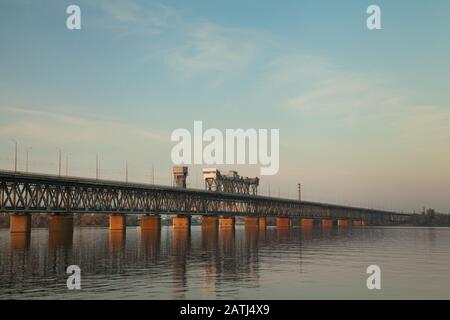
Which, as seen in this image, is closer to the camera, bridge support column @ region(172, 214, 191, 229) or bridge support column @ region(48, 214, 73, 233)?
bridge support column @ region(48, 214, 73, 233)

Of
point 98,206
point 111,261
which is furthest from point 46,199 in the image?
point 111,261

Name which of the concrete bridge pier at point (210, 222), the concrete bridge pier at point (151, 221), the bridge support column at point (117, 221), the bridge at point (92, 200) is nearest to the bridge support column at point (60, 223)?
the bridge at point (92, 200)

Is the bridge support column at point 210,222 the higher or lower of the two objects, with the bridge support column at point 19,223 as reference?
lower

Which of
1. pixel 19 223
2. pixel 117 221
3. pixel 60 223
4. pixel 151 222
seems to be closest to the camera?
pixel 19 223

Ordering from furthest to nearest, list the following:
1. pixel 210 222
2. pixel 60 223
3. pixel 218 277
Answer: pixel 210 222 < pixel 60 223 < pixel 218 277

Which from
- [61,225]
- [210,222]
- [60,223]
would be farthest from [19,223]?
[210,222]

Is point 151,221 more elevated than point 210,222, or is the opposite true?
point 151,221

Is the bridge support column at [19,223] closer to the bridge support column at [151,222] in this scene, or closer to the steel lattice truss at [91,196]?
the steel lattice truss at [91,196]

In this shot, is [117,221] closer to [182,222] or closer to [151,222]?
[151,222]

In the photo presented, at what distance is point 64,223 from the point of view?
12019 centimetres

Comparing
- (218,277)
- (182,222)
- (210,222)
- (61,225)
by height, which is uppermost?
(61,225)

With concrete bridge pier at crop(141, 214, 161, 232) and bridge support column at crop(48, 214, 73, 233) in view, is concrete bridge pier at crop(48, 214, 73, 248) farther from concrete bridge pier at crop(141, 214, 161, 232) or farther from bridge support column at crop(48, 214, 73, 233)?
concrete bridge pier at crop(141, 214, 161, 232)

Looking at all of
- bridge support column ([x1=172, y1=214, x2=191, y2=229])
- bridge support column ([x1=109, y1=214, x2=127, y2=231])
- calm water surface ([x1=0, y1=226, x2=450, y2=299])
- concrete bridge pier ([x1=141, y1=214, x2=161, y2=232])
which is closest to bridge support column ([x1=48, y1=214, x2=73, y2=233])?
bridge support column ([x1=109, y1=214, x2=127, y2=231])
